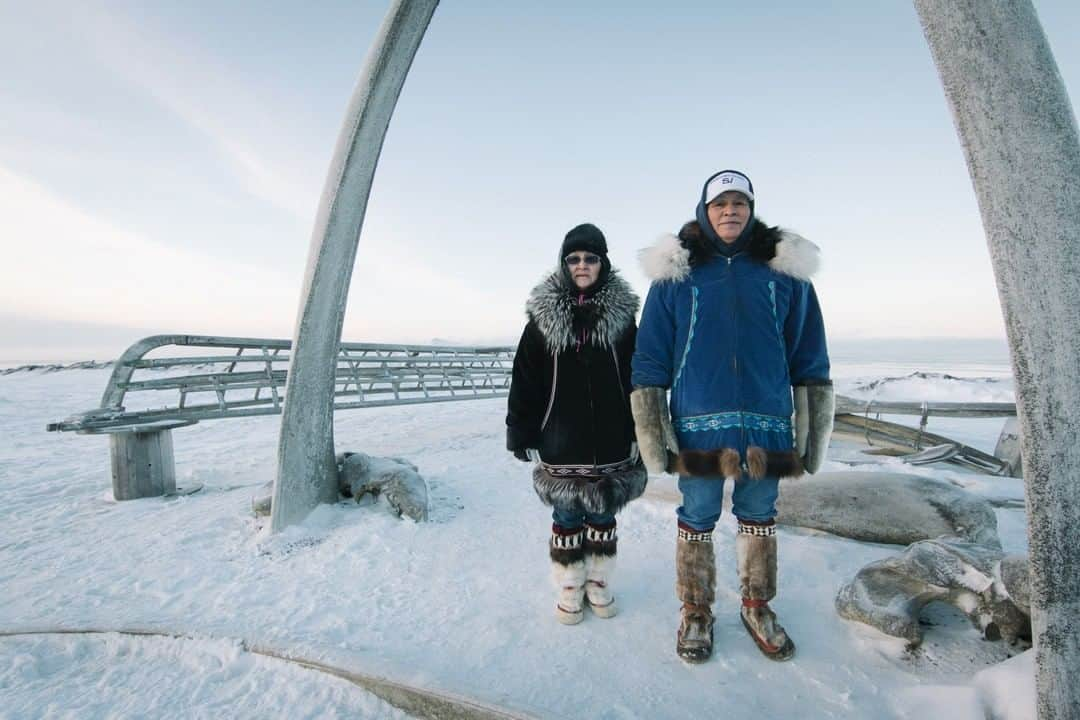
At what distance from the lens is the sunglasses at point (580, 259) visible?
256cm

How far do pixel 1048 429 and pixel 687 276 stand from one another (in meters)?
1.27

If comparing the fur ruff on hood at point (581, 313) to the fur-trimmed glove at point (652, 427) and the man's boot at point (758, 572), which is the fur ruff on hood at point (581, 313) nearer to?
the fur-trimmed glove at point (652, 427)

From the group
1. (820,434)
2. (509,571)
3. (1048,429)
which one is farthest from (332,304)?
(1048,429)

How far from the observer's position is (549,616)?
2523mm

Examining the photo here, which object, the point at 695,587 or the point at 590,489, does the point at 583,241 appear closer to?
the point at 590,489

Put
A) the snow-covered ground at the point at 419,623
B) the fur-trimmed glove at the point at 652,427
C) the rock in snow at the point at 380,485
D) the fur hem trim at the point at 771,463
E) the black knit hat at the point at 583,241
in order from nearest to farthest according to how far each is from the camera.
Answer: the snow-covered ground at the point at 419,623 → the fur hem trim at the point at 771,463 → the fur-trimmed glove at the point at 652,427 → the black knit hat at the point at 583,241 → the rock in snow at the point at 380,485

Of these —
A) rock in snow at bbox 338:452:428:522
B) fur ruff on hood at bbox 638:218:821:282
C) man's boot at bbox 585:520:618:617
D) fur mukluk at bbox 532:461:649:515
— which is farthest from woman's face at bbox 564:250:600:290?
rock in snow at bbox 338:452:428:522

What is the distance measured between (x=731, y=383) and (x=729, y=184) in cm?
85

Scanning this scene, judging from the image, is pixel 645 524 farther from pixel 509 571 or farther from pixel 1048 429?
pixel 1048 429

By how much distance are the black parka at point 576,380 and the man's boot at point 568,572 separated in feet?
1.21

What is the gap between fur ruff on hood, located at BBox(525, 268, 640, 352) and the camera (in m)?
2.51

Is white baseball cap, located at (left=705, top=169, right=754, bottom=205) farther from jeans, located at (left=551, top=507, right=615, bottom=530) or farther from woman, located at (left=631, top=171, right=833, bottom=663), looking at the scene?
jeans, located at (left=551, top=507, right=615, bottom=530)

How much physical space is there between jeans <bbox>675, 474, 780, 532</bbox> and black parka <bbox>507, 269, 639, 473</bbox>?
0.40 metres

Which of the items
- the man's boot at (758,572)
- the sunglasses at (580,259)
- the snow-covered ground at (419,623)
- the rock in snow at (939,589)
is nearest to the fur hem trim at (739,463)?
the man's boot at (758,572)
